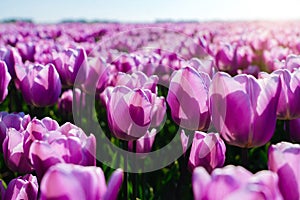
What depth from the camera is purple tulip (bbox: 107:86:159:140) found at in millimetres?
1319

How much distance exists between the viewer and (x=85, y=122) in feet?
8.95

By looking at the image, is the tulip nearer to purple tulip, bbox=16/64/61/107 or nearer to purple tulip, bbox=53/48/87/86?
purple tulip, bbox=16/64/61/107

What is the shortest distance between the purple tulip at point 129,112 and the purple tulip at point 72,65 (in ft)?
2.91

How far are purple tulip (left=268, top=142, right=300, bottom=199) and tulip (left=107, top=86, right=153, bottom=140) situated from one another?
1.82ft

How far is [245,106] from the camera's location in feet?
3.88

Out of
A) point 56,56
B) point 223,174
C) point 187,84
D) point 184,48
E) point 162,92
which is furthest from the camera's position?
point 184,48

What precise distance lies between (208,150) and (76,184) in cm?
59

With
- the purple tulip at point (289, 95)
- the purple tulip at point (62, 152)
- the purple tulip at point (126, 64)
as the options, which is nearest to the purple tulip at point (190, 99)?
the purple tulip at point (289, 95)

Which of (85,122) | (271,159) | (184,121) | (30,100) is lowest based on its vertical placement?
(85,122)

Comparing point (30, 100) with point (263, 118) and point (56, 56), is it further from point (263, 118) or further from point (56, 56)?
point (263, 118)

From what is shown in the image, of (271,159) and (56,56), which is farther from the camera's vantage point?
(56,56)

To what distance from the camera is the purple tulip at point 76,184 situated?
27.3 inches

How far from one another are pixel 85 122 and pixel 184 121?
4.69 feet

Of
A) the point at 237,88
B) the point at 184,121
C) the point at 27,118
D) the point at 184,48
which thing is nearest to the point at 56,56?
the point at 27,118
